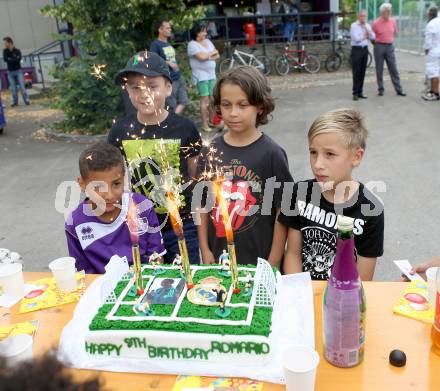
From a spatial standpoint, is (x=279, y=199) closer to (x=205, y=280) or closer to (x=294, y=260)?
(x=294, y=260)

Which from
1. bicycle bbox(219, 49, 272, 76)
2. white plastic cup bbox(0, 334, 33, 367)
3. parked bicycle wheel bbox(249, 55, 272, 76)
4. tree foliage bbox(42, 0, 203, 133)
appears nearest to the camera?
white plastic cup bbox(0, 334, 33, 367)

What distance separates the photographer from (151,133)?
301 centimetres

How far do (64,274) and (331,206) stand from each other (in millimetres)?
1339

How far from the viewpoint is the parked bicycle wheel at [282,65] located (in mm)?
16734

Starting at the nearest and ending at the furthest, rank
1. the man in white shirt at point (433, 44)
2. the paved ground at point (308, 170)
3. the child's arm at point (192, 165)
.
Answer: the child's arm at point (192, 165) < the paved ground at point (308, 170) < the man in white shirt at point (433, 44)

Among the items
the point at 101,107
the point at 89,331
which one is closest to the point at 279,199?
the point at 89,331

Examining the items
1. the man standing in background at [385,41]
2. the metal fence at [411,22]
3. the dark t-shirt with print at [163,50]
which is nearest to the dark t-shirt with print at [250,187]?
the dark t-shirt with print at [163,50]

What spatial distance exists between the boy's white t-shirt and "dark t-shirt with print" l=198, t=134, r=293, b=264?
681cm

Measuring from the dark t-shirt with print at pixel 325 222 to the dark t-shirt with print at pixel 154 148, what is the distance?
0.87 m

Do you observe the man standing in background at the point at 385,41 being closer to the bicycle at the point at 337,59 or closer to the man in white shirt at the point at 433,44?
the man in white shirt at the point at 433,44

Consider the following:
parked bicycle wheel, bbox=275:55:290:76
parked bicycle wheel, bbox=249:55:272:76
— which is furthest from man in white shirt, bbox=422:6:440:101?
parked bicycle wheel, bbox=249:55:272:76

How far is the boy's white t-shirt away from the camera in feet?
30.1

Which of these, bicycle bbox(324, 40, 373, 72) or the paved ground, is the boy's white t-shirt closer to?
the paved ground

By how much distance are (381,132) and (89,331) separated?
7.83 m
